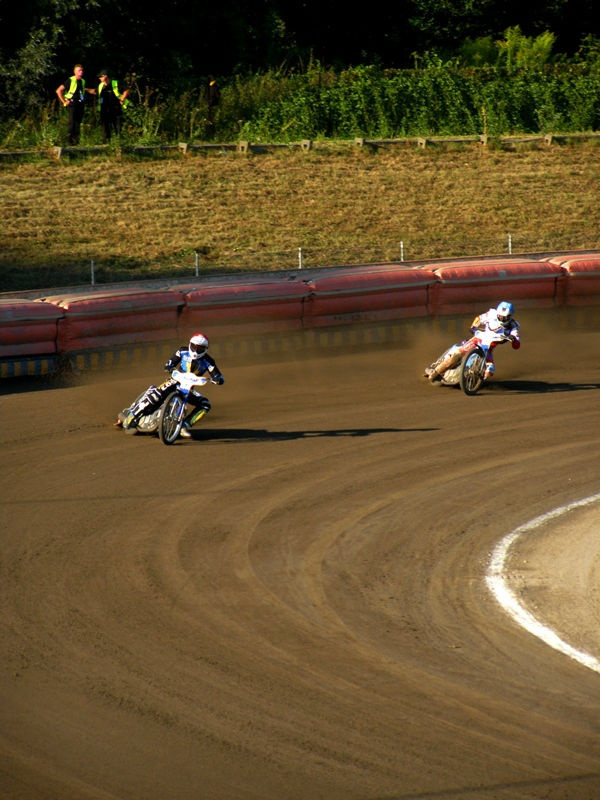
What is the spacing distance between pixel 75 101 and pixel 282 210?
6.65m

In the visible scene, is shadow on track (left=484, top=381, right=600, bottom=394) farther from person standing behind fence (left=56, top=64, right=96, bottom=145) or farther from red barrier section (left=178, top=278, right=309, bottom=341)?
person standing behind fence (left=56, top=64, right=96, bottom=145)

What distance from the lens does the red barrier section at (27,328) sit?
19734 mm

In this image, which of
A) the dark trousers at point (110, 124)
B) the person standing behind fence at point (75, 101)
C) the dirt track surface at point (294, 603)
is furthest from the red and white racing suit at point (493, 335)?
the dark trousers at point (110, 124)

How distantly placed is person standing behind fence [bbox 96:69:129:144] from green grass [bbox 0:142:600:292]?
1.43 metres

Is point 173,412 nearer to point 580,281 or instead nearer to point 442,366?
point 442,366

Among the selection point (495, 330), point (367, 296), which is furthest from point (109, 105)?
point (495, 330)

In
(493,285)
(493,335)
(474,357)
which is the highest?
(493,285)

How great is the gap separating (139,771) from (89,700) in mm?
1110

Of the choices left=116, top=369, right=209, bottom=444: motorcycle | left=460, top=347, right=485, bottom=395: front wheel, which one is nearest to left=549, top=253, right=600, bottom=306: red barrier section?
left=460, top=347, right=485, bottom=395: front wheel

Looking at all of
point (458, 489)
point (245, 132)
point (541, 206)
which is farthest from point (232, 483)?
point (245, 132)

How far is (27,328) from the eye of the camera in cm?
1995

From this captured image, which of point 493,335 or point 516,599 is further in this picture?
point 493,335

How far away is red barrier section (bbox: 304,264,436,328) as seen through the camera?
23812 millimetres

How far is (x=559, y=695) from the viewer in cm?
849
